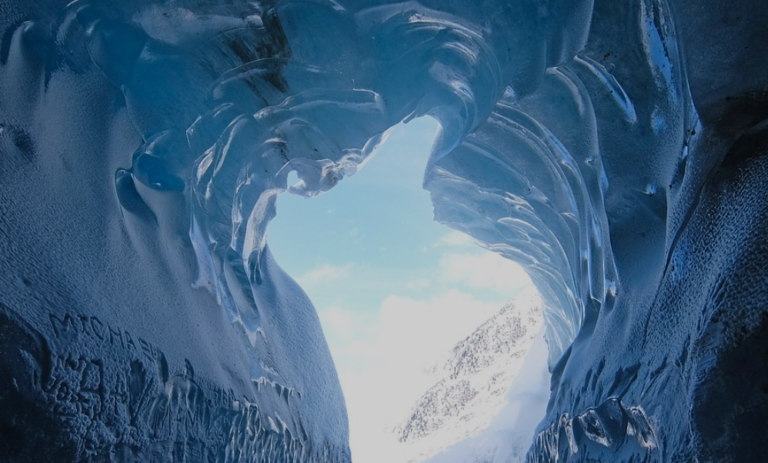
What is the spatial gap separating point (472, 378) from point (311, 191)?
17.0 metres

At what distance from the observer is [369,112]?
11.4ft

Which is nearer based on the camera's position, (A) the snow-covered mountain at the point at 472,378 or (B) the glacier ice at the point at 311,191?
(B) the glacier ice at the point at 311,191

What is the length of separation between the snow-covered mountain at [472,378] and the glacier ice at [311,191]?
36.7 ft

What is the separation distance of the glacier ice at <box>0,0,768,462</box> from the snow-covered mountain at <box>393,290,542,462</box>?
36.7 feet

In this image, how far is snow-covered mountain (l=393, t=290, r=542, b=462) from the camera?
51.4 feet

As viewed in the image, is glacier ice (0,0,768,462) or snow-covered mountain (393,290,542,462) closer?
glacier ice (0,0,768,462)

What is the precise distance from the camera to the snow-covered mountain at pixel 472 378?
15656 millimetres

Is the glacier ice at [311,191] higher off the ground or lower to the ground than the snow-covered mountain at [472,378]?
lower

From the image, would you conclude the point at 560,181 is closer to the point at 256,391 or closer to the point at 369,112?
the point at 369,112

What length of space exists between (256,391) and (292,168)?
5.24 ft

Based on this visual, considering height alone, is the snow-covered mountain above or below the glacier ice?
above

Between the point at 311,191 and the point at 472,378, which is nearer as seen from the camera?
the point at 311,191

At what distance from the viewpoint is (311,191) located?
14.1ft

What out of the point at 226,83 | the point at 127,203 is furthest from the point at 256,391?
the point at 226,83
